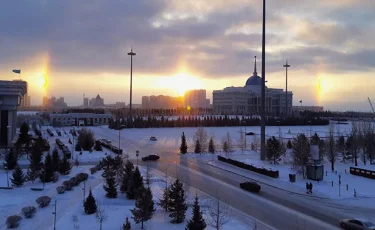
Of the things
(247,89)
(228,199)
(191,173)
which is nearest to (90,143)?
(191,173)

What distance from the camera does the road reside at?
20797 millimetres

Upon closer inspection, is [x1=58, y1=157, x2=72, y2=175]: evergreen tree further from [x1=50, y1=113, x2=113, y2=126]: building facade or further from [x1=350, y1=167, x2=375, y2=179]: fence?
[x1=50, y1=113, x2=113, y2=126]: building facade

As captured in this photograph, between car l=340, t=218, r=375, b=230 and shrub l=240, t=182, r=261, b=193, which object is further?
shrub l=240, t=182, r=261, b=193

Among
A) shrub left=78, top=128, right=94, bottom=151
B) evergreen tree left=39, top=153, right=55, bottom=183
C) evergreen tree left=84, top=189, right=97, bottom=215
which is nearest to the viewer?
evergreen tree left=84, top=189, right=97, bottom=215

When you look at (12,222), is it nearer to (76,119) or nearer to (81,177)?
(81,177)

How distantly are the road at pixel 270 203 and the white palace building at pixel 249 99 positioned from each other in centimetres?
13936

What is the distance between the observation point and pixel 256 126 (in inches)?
4085

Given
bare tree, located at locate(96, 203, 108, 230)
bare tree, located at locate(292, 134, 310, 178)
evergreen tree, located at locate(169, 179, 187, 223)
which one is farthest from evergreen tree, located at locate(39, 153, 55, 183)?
bare tree, located at locate(292, 134, 310, 178)

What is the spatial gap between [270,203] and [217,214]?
22.3ft

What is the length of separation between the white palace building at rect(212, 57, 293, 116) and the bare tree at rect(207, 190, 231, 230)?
14939 centimetres

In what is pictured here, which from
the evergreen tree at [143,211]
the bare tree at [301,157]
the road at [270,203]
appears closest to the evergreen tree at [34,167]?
the road at [270,203]

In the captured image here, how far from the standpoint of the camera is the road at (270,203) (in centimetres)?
2080

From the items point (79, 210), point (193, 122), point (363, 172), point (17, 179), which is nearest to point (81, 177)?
point (17, 179)

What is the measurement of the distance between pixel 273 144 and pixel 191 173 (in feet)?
39.1
